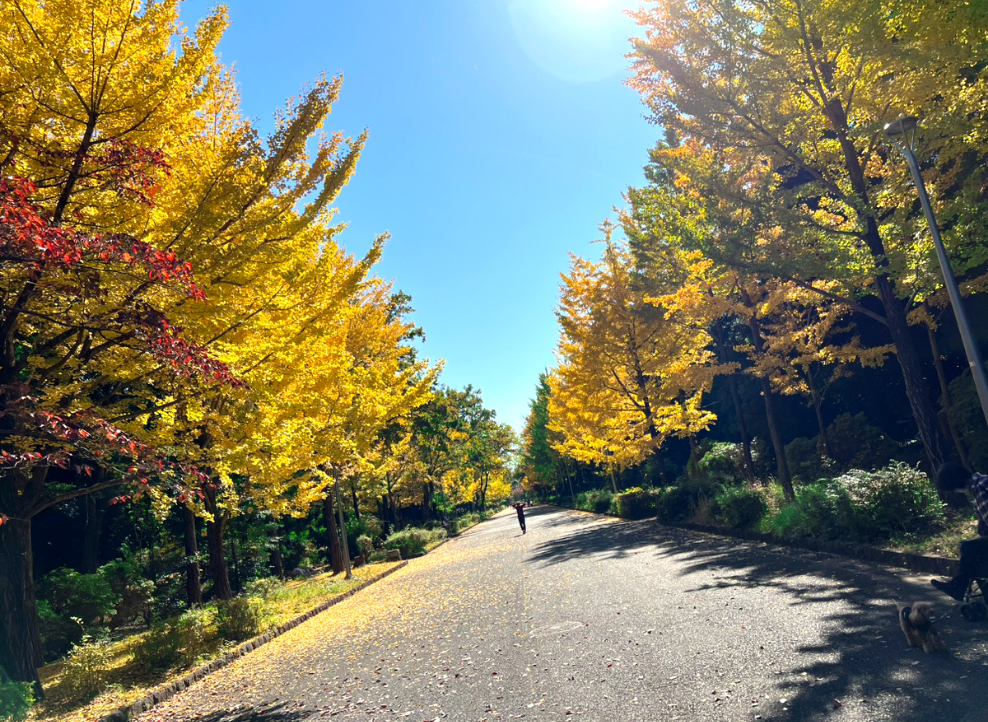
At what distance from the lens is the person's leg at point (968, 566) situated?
4930 millimetres

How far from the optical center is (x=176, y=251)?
20.7 ft

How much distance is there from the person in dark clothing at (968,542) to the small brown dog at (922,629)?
0.72 metres

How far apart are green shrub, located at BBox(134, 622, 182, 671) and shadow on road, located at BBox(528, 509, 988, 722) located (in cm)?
795

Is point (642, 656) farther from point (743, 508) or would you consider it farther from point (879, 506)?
point (743, 508)

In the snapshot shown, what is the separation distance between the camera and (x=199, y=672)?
8773 millimetres

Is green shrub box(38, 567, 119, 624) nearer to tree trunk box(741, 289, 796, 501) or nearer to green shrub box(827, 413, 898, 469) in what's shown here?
tree trunk box(741, 289, 796, 501)

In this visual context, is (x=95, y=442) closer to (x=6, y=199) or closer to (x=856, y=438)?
(x=6, y=199)

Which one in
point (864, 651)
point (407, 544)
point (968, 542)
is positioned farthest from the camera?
point (407, 544)

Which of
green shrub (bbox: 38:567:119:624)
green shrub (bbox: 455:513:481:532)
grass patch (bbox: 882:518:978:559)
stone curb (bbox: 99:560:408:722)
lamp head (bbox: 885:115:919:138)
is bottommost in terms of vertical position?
green shrub (bbox: 455:513:481:532)

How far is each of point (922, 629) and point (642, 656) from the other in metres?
2.28

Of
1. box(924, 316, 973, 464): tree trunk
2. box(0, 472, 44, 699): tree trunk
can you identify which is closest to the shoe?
box(924, 316, 973, 464): tree trunk

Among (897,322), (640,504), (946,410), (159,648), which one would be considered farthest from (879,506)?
(640,504)

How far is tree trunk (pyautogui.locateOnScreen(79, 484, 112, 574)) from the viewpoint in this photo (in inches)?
721

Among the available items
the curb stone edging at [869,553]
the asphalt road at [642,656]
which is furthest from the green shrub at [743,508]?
the asphalt road at [642,656]
